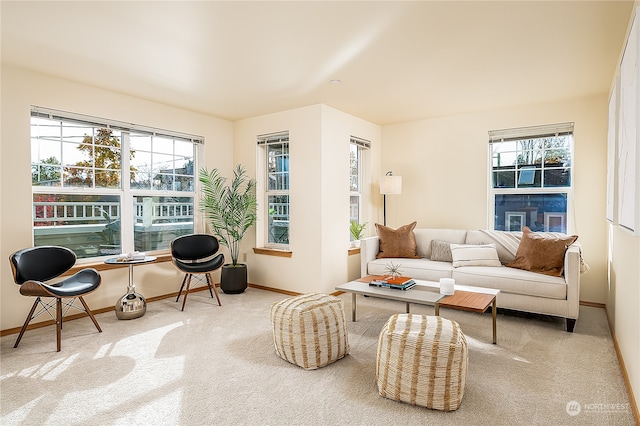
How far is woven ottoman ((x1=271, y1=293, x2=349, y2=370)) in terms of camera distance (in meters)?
2.59

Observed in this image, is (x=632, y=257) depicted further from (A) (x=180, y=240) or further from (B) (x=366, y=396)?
(A) (x=180, y=240)

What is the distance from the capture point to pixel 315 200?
183 inches

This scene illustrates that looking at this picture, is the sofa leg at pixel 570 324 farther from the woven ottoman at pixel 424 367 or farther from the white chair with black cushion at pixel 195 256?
the white chair with black cushion at pixel 195 256

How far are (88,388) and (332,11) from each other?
9.67 ft

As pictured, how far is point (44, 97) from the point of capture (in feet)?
11.7

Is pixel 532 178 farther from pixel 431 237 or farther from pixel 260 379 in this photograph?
pixel 260 379

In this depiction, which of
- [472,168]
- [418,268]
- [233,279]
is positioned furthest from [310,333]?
[472,168]

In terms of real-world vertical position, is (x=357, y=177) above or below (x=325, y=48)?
below

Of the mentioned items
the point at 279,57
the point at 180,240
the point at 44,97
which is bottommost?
the point at 180,240

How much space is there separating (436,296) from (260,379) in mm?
1559

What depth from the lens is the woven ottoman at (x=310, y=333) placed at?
2.59 m

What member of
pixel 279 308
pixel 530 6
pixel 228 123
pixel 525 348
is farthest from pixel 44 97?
pixel 525 348

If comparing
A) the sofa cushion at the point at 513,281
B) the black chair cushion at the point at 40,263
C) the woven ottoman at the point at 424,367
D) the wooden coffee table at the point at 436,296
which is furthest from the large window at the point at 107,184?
the sofa cushion at the point at 513,281

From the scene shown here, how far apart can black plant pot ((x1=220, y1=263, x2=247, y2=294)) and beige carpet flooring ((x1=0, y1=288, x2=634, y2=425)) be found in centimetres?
111
